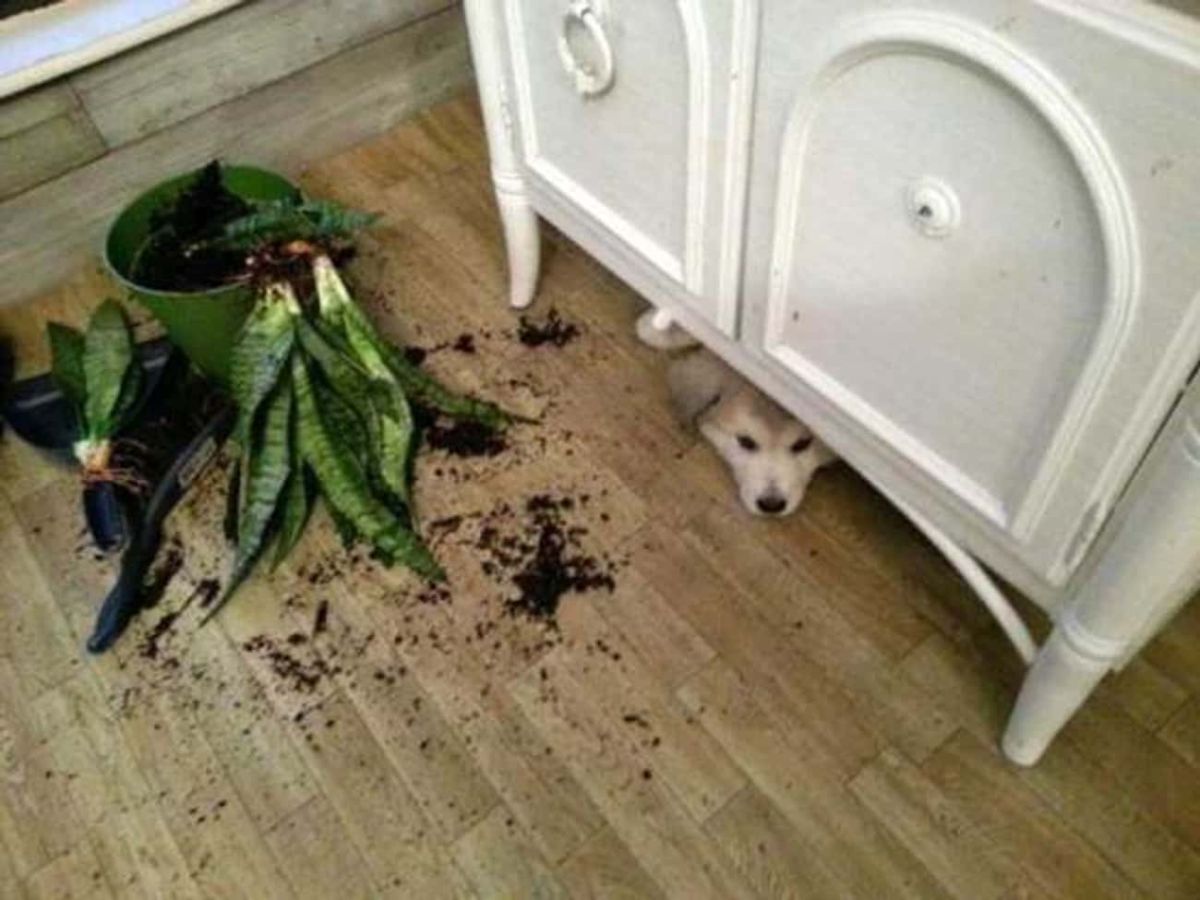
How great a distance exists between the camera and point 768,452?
3.20 ft

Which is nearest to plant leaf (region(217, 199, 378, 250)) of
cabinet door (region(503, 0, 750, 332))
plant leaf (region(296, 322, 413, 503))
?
plant leaf (region(296, 322, 413, 503))

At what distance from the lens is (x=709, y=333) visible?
0.89 metres

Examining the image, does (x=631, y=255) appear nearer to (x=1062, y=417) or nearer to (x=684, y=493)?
(x=684, y=493)

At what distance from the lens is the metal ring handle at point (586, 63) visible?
0.76 m

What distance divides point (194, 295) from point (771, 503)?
636mm

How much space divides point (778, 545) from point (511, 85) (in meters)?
0.54

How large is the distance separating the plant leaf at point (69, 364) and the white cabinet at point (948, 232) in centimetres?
59

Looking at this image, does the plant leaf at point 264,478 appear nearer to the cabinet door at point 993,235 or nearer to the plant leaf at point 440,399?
the plant leaf at point 440,399

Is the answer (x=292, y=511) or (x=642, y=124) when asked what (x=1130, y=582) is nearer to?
(x=642, y=124)

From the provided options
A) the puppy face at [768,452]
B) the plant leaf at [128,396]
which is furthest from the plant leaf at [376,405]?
the puppy face at [768,452]

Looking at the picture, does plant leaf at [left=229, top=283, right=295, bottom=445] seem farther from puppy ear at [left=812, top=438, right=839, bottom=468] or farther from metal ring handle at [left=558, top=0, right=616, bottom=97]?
puppy ear at [left=812, top=438, right=839, bottom=468]

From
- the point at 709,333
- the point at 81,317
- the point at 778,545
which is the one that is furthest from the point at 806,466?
the point at 81,317

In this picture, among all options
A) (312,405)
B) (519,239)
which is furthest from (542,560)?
(519,239)

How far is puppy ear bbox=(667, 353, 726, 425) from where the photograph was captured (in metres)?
1.01
